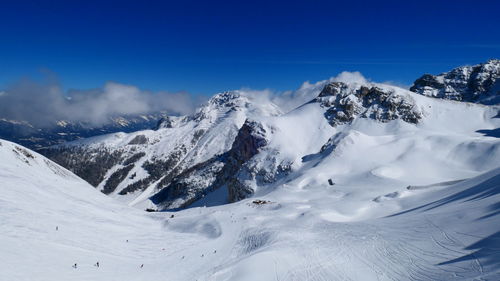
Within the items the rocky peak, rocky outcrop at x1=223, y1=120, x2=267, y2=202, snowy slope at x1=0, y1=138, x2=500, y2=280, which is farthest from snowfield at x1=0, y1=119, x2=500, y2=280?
the rocky peak

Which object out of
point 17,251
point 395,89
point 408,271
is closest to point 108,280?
point 17,251

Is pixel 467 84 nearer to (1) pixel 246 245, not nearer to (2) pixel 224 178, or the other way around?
(2) pixel 224 178

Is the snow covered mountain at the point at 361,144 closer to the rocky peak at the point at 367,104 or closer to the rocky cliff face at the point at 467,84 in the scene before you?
the rocky peak at the point at 367,104

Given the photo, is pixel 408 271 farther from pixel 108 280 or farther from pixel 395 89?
pixel 395 89

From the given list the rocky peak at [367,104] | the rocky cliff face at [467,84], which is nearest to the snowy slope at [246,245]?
the rocky peak at [367,104]

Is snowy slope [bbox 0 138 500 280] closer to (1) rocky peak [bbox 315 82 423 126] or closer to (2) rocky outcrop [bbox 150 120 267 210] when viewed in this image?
(2) rocky outcrop [bbox 150 120 267 210]
